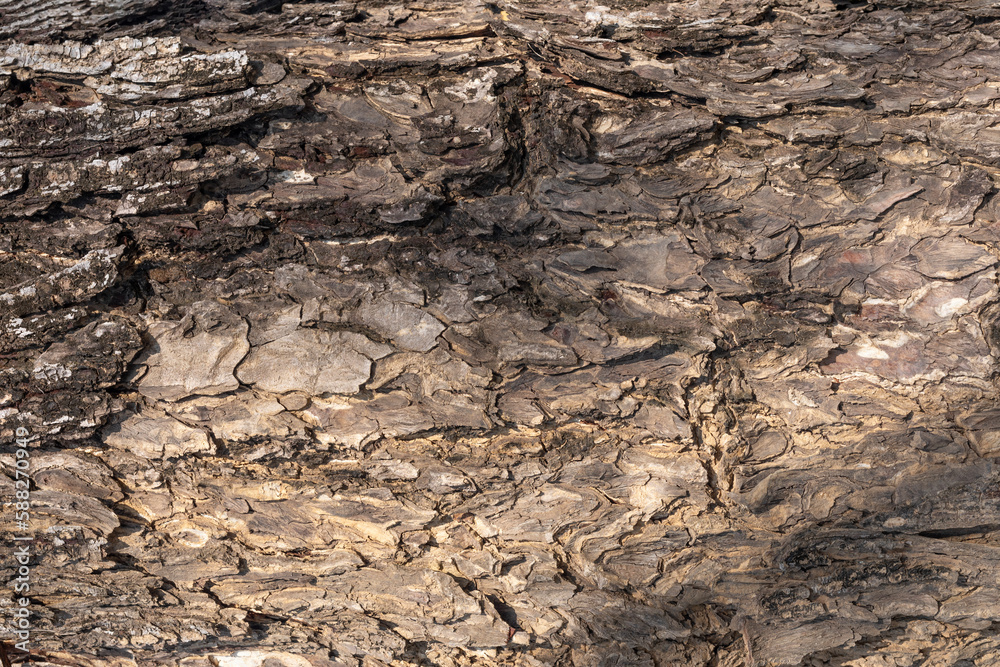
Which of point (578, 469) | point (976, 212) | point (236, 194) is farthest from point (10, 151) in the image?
point (976, 212)

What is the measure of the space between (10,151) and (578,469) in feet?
6.03

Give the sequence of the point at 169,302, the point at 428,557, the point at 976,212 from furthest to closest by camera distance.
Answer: the point at 428,557 → the point at 169,302 → the point at 976,212

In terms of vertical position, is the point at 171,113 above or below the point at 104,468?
above

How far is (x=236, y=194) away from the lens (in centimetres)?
179

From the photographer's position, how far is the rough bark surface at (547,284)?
5.63 feet

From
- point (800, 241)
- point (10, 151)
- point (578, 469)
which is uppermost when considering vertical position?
point (10, 151)

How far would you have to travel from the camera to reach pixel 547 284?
1.80 metres

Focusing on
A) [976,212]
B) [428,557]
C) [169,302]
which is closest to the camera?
[976,212]

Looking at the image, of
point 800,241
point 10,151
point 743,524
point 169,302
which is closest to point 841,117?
point 800,241

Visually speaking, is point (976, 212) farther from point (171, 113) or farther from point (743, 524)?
point (171, 113)

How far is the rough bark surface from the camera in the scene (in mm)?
1717

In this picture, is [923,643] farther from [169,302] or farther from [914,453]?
[169,302]

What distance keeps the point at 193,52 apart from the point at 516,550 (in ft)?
5.58

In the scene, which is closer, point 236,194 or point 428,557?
point 236,194
